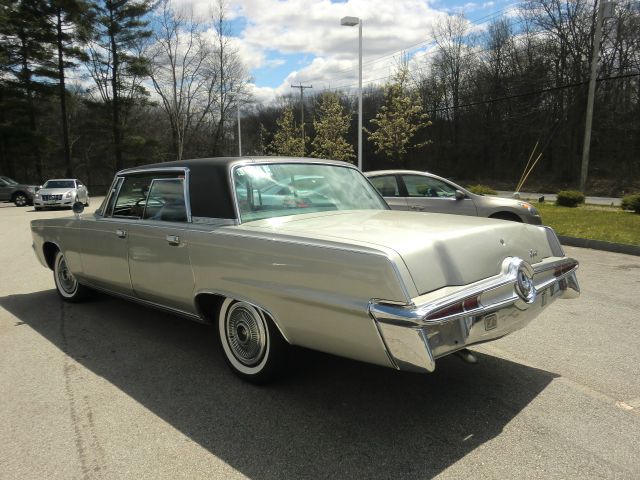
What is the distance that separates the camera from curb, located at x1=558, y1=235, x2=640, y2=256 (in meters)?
9.05

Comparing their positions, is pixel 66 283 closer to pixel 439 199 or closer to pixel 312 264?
pixel 312 264

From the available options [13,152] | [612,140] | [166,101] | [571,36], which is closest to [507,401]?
[612,140]

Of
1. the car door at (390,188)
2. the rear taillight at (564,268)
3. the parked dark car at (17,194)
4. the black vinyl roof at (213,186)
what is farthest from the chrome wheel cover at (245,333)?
the parked dark car at (17,194)

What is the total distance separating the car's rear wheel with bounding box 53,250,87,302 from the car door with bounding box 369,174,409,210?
231 inches

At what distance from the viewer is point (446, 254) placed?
277cm

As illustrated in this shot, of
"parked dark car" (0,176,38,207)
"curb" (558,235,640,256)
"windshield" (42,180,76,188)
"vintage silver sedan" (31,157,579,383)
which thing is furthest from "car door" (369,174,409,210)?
"parked dark car" (0,176,38,207)

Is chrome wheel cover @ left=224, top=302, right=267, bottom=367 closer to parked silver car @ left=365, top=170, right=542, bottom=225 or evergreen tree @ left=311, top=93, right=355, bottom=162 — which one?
parked silver car @ left=365, top=170, right=542, bottom=225

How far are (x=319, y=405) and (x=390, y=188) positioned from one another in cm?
719

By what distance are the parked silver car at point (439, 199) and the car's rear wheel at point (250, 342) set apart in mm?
6433

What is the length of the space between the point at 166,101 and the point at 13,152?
1496 cm

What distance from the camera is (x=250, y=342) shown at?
11.5ft

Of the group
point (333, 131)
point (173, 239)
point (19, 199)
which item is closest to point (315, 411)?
point (173, 239)

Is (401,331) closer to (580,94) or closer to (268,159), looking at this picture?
(268,159)

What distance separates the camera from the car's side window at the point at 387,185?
32.4 ft
